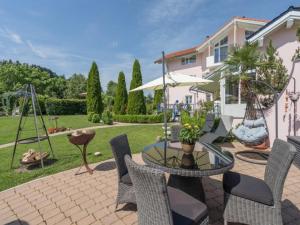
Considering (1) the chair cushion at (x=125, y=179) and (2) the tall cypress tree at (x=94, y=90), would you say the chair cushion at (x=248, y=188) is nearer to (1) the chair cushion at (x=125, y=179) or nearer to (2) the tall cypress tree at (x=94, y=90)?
(1) the chair cushion at (x=125, y=179)

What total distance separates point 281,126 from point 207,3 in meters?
6.79

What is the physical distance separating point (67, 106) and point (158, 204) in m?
23.0

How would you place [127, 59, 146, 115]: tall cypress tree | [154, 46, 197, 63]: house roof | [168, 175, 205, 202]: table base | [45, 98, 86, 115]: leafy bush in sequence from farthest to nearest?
[154, 46, 197, 63]: house roof < [45, 98, 86, 115]: leafy bush < [127, 59, 146, 115]: tall cypress tree < [168, 175, 205, 202]: table base

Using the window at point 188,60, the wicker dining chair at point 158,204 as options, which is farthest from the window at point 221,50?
the wicker dining chair at point 158,204

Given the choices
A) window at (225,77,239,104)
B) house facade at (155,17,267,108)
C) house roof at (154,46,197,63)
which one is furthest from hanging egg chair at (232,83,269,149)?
house roof at (154,46,197,63)

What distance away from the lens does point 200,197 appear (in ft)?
8.33

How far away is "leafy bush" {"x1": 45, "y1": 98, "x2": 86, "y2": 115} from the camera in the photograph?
20844 millimetres

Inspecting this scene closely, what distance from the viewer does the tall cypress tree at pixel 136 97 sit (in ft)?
52.5

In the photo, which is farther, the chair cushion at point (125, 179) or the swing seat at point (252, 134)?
the swing seat at point (252, 134)

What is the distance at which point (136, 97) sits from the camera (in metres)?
16.1

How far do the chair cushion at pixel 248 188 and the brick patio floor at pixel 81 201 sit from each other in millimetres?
557

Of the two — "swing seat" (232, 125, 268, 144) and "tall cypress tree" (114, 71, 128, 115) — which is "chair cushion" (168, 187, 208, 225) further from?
"tall cypress tree" (114, 71, 128, 115)

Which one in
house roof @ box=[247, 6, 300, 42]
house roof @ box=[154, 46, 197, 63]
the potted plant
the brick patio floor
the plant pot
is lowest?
the brick patio floor

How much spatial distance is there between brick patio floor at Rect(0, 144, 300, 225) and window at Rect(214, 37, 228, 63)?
14259 millimetres
